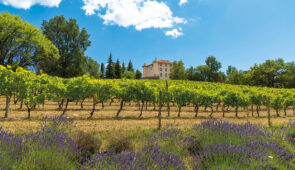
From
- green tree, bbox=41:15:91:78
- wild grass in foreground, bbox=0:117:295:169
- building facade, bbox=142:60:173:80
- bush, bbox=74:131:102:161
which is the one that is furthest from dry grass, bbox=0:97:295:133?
building facade, bbox=142:60:173:80

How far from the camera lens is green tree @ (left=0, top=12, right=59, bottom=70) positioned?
25938 mm

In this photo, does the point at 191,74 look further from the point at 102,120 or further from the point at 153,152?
the point at 153,152

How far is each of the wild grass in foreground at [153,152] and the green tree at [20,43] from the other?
29.9m

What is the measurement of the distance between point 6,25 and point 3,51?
Result: 4465mm

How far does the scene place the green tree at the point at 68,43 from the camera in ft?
112

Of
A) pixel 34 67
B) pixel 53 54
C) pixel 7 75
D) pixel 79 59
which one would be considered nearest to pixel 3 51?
pixel 34 67

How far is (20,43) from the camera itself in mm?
→ 27609

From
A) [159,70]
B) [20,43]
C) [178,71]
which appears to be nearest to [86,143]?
[20,43]

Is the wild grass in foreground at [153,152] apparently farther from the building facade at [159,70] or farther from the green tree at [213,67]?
the building facade at [159,70]

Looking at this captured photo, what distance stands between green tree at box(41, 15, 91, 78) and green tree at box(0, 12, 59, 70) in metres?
4.54

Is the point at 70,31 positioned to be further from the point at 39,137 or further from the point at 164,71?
the point at 164,71

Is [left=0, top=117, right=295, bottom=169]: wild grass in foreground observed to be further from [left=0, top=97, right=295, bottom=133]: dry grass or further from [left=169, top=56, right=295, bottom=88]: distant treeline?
[left=169, top=56, right=295, bottom=88]: distant treeline

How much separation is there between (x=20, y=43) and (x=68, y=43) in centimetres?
993

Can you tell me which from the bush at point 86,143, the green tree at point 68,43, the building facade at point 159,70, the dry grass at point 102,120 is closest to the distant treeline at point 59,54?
the green tree at point 68,43
